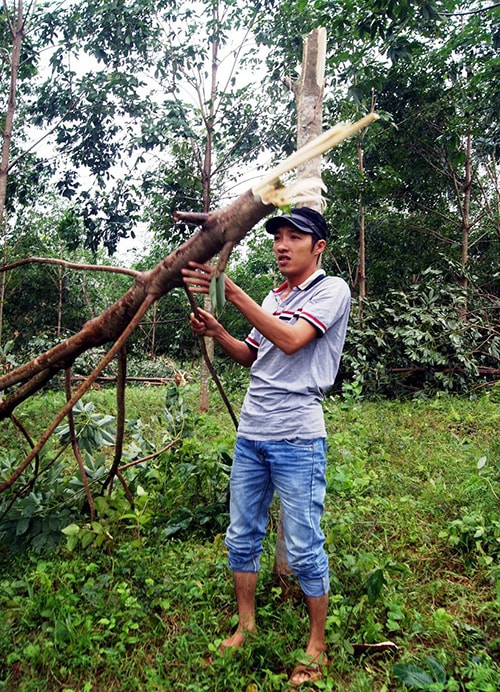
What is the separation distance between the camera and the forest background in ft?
6.50

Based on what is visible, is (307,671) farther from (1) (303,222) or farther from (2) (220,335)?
(1) (303,222)

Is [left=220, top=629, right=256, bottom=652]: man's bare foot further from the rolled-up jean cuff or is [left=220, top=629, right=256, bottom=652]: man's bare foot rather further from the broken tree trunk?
the broken tree trunk

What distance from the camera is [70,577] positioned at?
2.20 m

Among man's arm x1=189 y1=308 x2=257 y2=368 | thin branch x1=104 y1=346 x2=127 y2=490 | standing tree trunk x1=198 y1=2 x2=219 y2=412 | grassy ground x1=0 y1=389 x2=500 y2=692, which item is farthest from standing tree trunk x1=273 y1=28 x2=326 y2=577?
standing tree trunk x1=198 y1=2 x2=219 y2=412

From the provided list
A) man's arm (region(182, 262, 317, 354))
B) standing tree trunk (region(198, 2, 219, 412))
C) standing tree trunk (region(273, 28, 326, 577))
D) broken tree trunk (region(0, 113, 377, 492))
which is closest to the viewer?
broken tree trunk (region(0, 113, 377, 492))

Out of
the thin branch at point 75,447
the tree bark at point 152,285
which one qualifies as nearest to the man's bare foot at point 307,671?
the thin branch at point 75,447


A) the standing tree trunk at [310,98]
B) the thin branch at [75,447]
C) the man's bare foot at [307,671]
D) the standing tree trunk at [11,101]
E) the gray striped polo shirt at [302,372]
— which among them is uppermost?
the standing tree trunk at [11,101]

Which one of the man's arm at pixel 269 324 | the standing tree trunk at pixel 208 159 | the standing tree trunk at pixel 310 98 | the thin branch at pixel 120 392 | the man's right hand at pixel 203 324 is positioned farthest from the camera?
the standing tree trunk at pixel 208 159

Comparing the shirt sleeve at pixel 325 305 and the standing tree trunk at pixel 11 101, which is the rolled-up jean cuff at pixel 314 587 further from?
the standing tree trunk at pixel 11 101

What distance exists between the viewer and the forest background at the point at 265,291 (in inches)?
78.0

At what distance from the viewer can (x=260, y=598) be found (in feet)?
6.94

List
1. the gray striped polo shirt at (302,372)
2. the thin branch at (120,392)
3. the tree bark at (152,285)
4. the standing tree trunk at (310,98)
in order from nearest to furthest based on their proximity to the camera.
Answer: the tree bark at (152,285) → the gray striped polo shirt at (302,372) → the thin branch at (120,392) → the standing tree trunk at (310,98)

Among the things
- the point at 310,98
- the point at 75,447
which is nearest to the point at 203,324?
the point at 75,447

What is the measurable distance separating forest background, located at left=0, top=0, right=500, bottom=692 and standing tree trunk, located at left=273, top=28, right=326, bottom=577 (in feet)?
0.99
